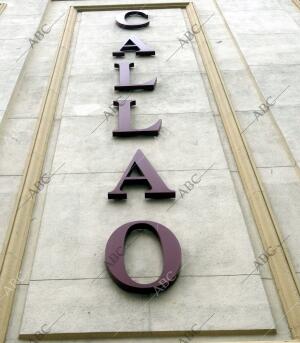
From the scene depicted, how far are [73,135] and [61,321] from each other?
16.9ft

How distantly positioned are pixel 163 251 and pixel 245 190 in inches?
99.5

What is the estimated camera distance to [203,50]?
14.5m

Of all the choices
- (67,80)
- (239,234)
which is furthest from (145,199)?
(67,80)

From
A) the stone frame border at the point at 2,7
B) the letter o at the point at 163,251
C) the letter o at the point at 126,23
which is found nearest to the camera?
the letter o at the point at 163,251

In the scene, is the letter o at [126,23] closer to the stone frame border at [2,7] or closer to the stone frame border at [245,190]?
the stone frame border at [245,190]

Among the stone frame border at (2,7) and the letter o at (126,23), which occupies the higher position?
the stone frame border at (2,7)

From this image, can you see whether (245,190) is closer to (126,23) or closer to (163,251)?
(163,251)

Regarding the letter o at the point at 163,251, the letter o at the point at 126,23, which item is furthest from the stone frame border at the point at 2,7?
the letter o at the point at 163,251

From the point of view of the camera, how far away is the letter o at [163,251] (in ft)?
23.8

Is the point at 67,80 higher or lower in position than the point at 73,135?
higher

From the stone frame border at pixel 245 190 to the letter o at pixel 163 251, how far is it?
1.44 m

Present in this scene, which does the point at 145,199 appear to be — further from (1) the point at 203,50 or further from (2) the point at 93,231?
(1) the point at 203,50

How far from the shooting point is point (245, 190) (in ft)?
30.7

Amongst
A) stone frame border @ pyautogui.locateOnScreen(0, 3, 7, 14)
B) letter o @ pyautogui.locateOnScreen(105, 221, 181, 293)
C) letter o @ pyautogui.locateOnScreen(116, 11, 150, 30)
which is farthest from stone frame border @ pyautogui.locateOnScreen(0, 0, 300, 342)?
stone frame border @ pyautogui.locateOnScreen(0, 3, 7, 14)
